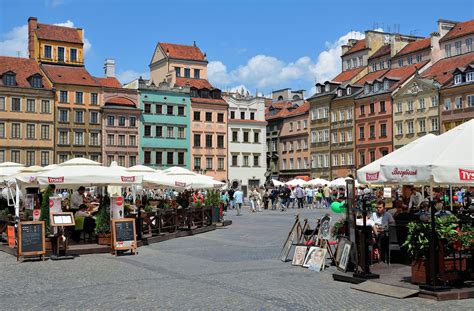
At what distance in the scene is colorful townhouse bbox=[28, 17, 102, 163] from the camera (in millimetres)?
66562

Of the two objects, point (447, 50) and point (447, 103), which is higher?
point (447, 50)

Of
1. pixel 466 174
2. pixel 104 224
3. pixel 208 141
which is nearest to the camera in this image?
pixel 466 174

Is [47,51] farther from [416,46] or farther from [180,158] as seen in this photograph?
[416,46]

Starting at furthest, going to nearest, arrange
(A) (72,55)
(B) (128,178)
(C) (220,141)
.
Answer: (C) (220,141) < (A) (72,55) < (B) (128,178)

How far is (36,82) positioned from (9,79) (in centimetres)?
250

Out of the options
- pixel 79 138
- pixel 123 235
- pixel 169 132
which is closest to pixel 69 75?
pixel 79 138

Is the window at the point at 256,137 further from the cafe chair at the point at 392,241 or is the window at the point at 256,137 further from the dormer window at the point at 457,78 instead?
the cafe chair at the point at 392,241

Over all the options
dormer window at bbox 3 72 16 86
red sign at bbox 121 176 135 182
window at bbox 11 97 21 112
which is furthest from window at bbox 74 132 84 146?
red sign at bbox 121 176 135 182

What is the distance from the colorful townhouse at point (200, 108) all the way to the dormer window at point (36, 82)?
15031 millimetres

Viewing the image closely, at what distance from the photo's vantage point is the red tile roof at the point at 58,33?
71.0m

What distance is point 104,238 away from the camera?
1847 centimetres

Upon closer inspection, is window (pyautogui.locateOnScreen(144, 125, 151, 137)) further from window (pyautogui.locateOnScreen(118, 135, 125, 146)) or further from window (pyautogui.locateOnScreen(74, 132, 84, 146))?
window (pyautogui.locateOnScreen(74, 132, 84, 146))

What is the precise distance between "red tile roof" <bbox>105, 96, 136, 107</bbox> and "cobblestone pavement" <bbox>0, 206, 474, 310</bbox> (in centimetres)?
5385

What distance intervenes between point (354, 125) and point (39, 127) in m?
32.5
